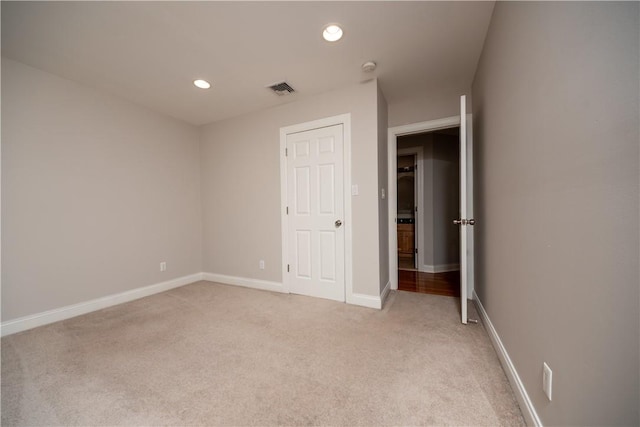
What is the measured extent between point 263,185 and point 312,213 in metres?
0.85

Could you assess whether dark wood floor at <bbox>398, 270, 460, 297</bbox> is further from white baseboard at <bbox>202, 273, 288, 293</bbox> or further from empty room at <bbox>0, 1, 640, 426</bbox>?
white baseboard at <bbox>202, 273, 288, 293</bbox>

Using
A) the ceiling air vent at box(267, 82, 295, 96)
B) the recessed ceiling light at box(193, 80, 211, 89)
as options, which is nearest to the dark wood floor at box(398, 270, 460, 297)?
the ceiling air vent at box(267, 82, 295, 96)

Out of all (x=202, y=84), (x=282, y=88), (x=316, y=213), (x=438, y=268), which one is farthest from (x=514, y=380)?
(x=202, y=84)

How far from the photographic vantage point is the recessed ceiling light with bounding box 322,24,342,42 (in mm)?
1815

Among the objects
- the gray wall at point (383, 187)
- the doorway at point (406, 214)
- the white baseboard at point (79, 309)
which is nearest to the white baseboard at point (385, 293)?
the gray wall at point (383, 187)

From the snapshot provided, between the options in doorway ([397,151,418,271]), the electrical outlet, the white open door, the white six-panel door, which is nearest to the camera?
the electrical outlet

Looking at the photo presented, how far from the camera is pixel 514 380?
1291mm

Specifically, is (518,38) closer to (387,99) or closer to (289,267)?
(387,99)

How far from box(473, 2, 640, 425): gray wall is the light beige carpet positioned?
0.41 m

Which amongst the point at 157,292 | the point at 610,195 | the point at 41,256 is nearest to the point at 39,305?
the point at 41,256

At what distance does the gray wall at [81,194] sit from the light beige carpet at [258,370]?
1.63 ft

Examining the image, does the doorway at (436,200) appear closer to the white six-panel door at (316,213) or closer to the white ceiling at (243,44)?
the white ceiling at (243,44)

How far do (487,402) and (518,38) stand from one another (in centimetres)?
Answer: 197

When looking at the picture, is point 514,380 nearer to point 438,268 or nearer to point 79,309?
point 438,268
